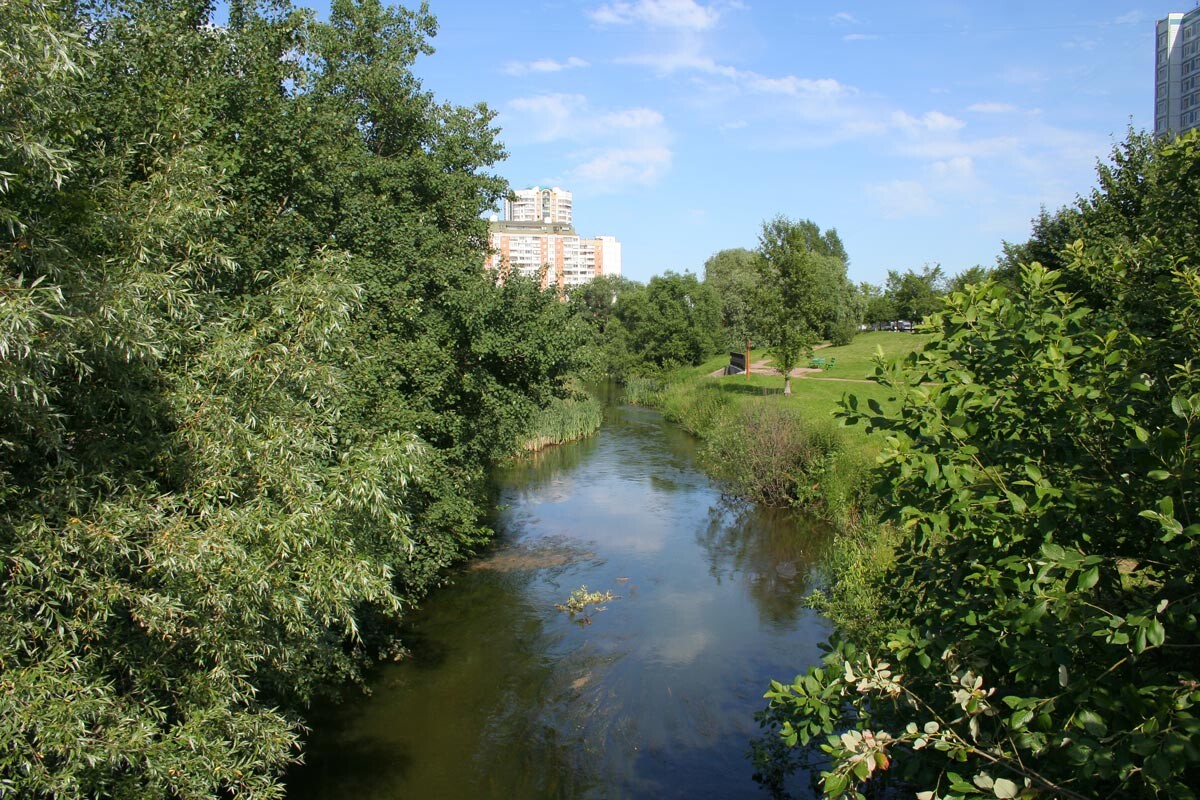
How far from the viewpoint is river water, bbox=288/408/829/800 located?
11.0 metres

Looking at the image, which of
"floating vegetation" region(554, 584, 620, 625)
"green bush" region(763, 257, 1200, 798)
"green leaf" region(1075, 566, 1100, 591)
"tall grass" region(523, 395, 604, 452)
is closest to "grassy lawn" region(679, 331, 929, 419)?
"tall grass" region(523, 395, 604, 452)

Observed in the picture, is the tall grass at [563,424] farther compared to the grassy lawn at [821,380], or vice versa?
the tall grass at [563,424]

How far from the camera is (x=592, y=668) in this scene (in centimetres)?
1412

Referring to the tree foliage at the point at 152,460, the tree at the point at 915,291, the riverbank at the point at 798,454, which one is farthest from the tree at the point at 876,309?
the tree foliage at the point at 152,460

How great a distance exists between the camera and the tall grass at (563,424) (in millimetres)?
33344

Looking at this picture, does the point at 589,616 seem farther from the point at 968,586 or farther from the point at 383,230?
the point at 968,586

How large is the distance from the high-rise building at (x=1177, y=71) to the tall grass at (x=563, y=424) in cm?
9227

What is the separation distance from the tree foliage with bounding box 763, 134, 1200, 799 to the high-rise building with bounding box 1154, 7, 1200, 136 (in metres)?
113

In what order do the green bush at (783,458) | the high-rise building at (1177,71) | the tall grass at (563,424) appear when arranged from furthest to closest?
the high-rise building at (1177,71) → the tall grass at (563,424) → the green bush at (783,458)

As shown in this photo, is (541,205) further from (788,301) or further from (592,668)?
(592,668)

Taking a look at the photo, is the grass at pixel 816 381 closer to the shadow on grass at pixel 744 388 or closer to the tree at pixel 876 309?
the shadow on grass at pixel 744 388

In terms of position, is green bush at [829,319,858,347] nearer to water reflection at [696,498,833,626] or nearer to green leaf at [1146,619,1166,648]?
water reflection at [696,498,833,626]

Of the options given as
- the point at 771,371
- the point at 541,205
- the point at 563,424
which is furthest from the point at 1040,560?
the point at 541,205

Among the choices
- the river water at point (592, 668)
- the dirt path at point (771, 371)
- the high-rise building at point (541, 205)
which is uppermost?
the high-rise building at point (541, 205)
